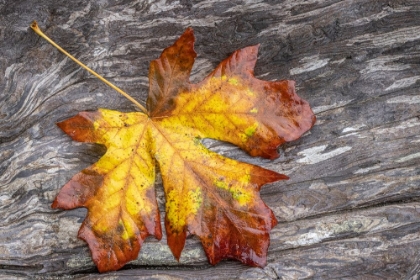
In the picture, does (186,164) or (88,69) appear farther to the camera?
(88,69)

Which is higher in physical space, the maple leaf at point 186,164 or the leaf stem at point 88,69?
the leaf stem at point 88,69

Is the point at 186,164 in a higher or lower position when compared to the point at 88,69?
lower

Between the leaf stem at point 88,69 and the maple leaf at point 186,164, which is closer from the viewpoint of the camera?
the maple leaf at point 186,164

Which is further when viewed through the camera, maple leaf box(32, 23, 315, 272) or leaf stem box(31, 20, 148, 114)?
leaf stem box(31, 20, 148, 114)

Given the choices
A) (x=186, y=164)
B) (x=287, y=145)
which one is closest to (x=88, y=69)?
(x=186, y=164)

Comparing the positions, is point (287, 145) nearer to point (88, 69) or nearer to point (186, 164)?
point (186, 164)
